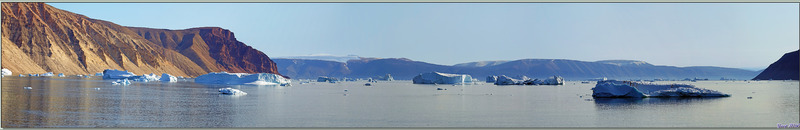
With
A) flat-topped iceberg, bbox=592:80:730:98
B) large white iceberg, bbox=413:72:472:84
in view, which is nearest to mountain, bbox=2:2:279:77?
large white iceberg, bbox=413:72:472:84

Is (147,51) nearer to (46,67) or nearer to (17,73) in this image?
(46,67)

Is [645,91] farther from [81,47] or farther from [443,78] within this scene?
[81,47]

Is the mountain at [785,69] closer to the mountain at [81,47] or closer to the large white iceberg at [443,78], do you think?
the large white iceberg at [443,78]

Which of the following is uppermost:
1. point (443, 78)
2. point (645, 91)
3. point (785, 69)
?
point (785, 69)

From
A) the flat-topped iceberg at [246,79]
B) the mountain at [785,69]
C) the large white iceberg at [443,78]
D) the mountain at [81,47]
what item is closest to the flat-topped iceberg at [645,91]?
the flat-topped iceberg at [246,79]

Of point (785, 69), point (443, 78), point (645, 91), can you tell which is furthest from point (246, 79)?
point (785, 69)

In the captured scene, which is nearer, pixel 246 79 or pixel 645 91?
pixel 645 91
